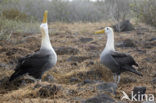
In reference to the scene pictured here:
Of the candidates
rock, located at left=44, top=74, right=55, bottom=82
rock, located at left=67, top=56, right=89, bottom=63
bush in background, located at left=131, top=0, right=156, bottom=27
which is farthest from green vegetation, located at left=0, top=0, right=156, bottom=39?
rock, located at left=44, top=74, right=55, bottom=82

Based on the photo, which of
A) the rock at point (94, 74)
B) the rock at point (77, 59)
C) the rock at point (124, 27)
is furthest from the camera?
the rock at point (124, 27)

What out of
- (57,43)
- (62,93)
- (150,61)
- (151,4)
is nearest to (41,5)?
(57,43)

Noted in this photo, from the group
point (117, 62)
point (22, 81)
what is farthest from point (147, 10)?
point (22, 81)

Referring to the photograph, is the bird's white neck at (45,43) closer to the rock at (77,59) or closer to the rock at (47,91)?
the rock at (47,91)

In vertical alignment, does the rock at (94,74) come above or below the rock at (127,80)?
above

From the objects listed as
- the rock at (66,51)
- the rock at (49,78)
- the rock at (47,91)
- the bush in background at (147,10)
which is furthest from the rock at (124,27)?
the rock at (47,91)

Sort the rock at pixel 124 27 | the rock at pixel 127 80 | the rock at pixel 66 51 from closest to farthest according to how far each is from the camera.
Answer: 1. the rock at pixel 127 80
2. the rock at pixel 66 51
3. the rock at pixel 124 27

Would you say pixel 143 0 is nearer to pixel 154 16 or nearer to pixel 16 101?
pixel 154 16

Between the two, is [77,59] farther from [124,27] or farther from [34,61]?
[124,27]

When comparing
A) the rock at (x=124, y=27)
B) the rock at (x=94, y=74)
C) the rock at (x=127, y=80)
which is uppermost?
the rock at (x=124, y=27)

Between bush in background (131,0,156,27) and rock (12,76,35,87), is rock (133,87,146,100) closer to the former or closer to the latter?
rock (12,76,35,87)

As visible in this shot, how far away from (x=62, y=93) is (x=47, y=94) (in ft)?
0.83

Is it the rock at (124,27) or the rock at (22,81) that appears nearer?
the rock at (22,81)

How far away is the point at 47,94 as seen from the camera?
12.6 feet
